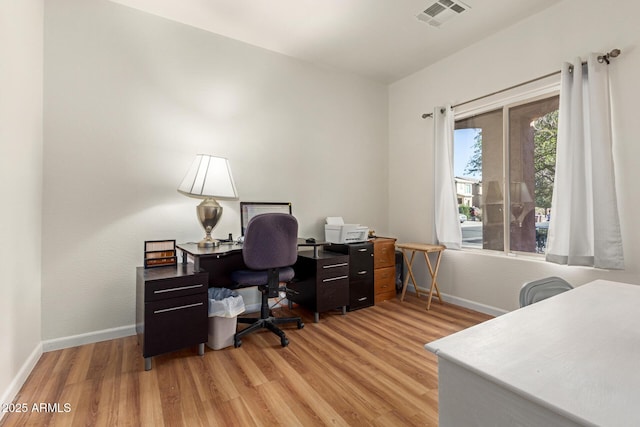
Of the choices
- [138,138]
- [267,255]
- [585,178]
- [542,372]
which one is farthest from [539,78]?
[138,138]

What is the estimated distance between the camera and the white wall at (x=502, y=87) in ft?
7.08

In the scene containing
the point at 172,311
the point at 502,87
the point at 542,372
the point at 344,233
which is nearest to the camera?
the point at 542,372

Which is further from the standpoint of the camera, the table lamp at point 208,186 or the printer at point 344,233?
the printer at point 344,233

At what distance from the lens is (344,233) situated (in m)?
3.11

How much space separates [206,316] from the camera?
2141 mm

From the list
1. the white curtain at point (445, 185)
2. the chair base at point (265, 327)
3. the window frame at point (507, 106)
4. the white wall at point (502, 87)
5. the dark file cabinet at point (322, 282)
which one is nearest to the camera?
the white wall at point (502, 87)

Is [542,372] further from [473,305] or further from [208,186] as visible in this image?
[473,305]

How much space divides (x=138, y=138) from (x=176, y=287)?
4.51 ft

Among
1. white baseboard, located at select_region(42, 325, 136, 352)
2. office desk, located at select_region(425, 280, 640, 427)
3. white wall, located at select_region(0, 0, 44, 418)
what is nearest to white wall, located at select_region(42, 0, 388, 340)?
white baseboard, located at select_region(42, 325, 136, 352)

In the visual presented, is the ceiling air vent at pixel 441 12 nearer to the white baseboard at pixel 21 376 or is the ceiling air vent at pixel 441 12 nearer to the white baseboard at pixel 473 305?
the white baseboard at pixel 473 305

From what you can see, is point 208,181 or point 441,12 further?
point 441,12

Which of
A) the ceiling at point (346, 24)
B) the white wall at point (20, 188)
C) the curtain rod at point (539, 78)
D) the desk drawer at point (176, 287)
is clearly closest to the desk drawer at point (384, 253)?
the curtain rod at point (539, 78)

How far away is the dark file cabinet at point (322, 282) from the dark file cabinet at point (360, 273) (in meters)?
0.12

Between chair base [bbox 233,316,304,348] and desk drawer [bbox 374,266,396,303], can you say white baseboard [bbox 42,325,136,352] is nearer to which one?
chair base [bbox 233,316,304,348]
